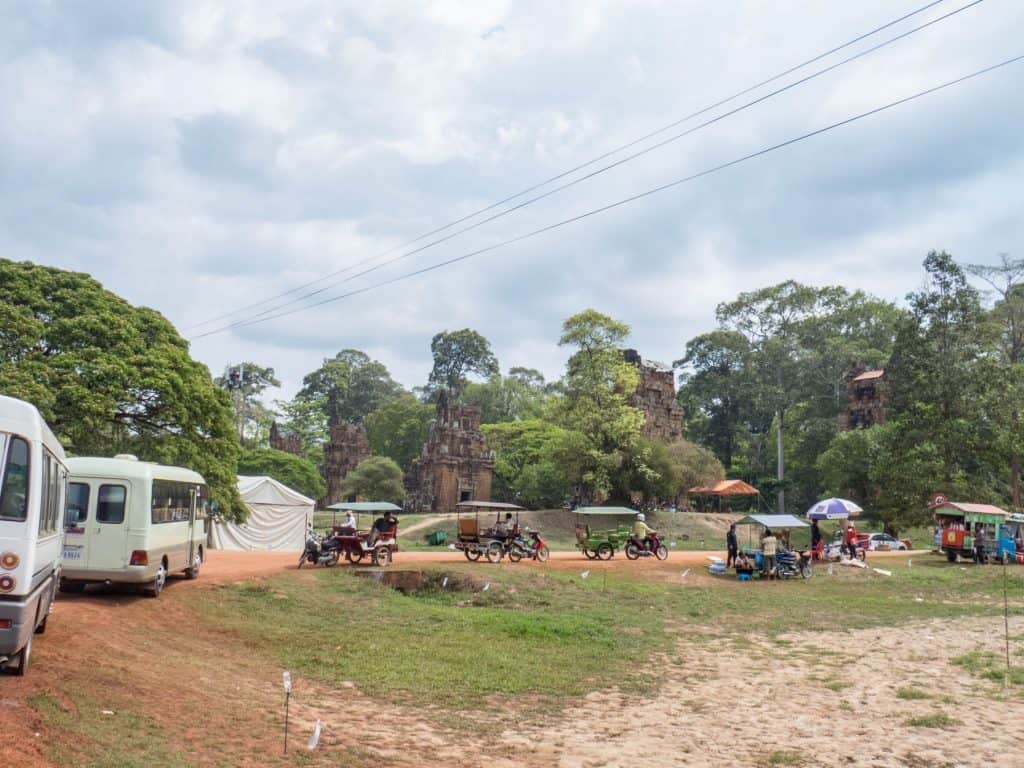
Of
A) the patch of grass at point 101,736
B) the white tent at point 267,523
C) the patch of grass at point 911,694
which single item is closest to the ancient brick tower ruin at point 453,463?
the white tent at point 267,523

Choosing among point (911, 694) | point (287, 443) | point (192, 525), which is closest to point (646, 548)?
point (192, 525)

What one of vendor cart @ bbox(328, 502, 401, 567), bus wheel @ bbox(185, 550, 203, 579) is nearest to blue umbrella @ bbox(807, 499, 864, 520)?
vendor cart @ bbox(328, 502, 401, 567)

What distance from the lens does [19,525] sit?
7105mm

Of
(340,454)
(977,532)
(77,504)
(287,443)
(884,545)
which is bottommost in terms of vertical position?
(884,545)

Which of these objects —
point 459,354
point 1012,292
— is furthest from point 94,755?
point 459,354

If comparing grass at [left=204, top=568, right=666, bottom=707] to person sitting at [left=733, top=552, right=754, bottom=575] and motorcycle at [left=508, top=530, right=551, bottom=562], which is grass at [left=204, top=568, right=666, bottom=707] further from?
person sitting at [left=733, top=552, right=754, bottom=575]

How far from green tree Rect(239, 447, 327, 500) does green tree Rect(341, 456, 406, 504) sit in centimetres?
298

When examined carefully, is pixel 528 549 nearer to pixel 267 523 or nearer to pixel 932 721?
pixel 267 523

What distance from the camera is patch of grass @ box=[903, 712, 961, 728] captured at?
825cm

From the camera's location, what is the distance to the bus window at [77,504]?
12859 mm

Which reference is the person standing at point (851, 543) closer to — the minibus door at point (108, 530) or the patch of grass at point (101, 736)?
the minibus door at point (108, 530)

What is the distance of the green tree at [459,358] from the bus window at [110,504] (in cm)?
7156

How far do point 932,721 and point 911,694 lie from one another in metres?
1.27

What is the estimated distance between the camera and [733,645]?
13062mm
